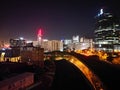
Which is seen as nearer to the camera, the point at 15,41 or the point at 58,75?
the point at 58,75

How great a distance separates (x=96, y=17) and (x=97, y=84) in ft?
231

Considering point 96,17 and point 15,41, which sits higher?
point 96,17

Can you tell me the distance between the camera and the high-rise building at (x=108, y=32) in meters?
80.2

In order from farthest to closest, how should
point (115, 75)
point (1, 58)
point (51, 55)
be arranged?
1. point (51, 55)
2. point (1, 58)
3. point (115, 75)

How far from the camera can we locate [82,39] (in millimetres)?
130250

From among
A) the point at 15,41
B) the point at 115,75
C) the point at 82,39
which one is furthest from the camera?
the point at 82,39

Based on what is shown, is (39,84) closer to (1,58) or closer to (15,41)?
(1,58)

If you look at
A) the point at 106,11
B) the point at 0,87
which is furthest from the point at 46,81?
the point at 106,11

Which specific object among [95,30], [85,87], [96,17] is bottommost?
[85,87]

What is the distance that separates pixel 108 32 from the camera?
81.4 meters

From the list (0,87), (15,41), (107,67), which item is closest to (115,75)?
(107,67)

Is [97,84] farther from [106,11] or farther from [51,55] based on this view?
[106,11]

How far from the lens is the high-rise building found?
80156 millimetres

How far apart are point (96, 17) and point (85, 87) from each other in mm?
69737
